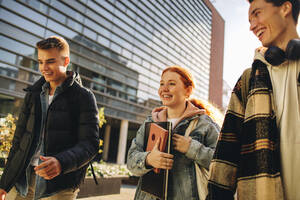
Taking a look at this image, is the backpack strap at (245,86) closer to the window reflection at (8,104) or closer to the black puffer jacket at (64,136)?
the black puffer jacket at (64,136)

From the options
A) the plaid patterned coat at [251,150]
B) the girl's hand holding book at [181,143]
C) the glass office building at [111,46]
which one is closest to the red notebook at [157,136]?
the girl's hand holding book at [181,143]

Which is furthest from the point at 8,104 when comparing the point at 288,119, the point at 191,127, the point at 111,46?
the point at 288,119

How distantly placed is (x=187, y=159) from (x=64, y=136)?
1.03m

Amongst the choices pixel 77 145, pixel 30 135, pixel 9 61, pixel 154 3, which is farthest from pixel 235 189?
pixel 154 3

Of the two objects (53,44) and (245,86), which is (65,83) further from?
(245,86)

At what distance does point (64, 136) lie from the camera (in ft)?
6.28

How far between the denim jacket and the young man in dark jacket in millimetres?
396

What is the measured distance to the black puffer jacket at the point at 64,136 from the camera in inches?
71.4

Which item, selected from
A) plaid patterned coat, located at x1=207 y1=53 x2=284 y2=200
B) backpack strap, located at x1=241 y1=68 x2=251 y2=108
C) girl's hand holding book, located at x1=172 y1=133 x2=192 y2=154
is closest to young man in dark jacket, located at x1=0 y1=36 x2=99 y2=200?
girl's hand holding book, located at x1=172 y1=133 x2=192 y2=154

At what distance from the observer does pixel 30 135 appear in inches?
78.3

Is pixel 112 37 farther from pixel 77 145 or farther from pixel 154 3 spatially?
pixel 77 145

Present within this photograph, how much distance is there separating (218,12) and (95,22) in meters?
35.3

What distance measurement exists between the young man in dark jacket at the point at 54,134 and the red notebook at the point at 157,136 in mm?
464

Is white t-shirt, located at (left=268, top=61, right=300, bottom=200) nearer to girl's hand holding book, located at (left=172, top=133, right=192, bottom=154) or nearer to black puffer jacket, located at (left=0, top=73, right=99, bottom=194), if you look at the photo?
girl's hand holding book, located at (left=172, top=133, right=192, bottom=154)
